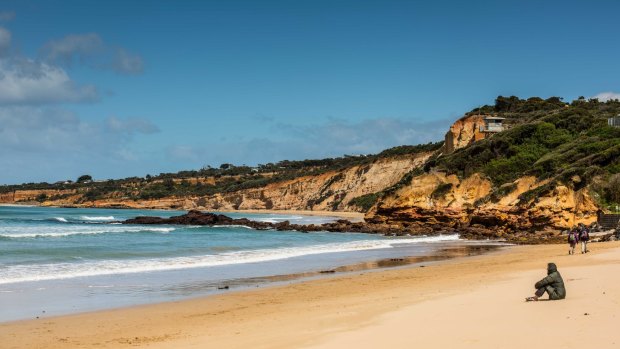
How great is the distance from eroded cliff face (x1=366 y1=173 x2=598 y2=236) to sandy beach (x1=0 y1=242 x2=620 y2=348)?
65.4 ft

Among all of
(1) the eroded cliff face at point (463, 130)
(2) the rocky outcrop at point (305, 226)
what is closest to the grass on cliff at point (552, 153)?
(2) the rocky outcrop at point (305, 226)

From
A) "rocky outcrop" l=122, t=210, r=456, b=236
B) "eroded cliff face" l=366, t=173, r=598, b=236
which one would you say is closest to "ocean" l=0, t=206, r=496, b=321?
"eroded cliff face" l=366, t=173, r=598, b=236

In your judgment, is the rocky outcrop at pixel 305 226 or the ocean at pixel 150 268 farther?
the rocky outcrop at pixel 305 226

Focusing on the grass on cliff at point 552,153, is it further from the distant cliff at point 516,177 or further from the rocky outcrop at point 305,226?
the rocky outcrop at point 305,226

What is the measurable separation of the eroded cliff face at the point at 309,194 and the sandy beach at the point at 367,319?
77.0m

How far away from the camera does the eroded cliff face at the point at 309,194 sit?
326 ft

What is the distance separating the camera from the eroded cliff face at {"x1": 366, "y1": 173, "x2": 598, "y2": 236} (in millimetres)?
35375

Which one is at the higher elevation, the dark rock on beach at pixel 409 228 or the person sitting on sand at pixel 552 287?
the dark rock on beach at pixel 409 228

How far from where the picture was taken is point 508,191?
134ft

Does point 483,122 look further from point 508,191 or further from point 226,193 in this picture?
point 226,193

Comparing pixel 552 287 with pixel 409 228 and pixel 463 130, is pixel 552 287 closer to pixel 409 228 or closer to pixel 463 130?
pixel 409 228

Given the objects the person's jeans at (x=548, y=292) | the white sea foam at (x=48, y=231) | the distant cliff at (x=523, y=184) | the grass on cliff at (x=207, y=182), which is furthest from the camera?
the grass on cliff at (x=207, y=182)

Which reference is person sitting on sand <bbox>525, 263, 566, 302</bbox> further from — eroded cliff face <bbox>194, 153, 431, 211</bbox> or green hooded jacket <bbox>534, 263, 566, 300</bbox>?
eroded cliff face <bbox>194, 153, 431, 211</bbox>

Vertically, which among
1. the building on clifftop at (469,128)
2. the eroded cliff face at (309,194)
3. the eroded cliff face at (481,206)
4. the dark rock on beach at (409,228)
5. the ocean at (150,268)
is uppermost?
the building on clifftop at (469,128)
